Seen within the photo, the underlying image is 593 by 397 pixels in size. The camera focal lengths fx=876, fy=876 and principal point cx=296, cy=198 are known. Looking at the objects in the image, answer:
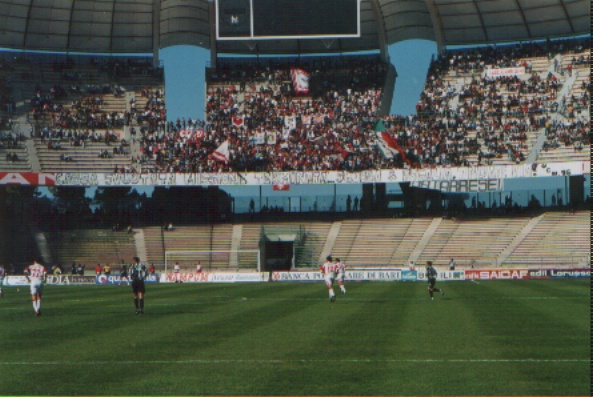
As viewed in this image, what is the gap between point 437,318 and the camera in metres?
25.2

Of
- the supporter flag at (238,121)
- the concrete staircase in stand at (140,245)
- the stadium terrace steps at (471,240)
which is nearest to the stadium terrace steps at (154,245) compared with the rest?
the concrete staircase in stand at (140,245)

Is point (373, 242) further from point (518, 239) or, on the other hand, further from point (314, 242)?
Result: point (518, 239)

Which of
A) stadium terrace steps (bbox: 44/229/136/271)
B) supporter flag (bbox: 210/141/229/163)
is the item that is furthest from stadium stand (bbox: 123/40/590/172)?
stadium terrace steps (bbox: 44/229/136/271)

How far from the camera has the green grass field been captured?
13.9 m

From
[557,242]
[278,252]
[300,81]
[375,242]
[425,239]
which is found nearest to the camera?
[557,242]

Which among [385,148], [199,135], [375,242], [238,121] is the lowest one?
[375,242]

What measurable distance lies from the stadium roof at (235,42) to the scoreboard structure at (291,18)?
24.1ft

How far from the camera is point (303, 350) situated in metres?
18.2

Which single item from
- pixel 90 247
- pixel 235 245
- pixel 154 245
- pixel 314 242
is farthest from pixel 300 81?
pixel 90 247

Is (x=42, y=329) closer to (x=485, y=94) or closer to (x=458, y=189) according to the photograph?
(x=458, y=189)

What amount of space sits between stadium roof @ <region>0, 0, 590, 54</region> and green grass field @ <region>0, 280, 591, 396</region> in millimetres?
46091

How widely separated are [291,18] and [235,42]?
47.6 feet

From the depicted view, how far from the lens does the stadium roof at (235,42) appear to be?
7312 centimetres

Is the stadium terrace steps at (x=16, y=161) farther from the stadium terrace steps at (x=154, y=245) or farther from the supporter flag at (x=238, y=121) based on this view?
the supporter flag at (x=238, y=121)
